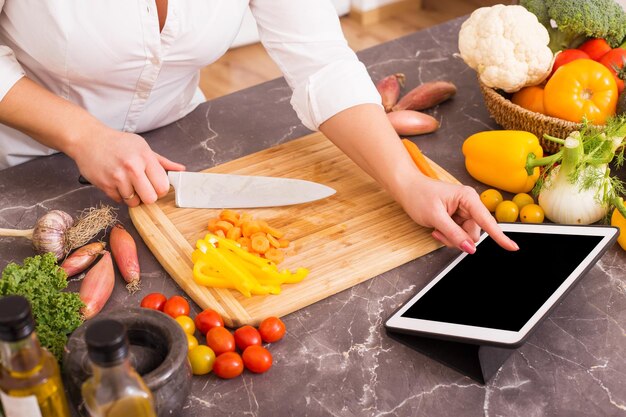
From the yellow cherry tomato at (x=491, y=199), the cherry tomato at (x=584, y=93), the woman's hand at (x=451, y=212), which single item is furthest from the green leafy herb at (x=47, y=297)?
the cherry tomato at (x=584, y=93)

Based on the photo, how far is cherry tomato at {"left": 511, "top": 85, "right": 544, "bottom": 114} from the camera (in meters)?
1.56

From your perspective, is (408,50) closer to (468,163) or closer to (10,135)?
(468,163)

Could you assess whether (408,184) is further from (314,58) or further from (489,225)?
(314,58)

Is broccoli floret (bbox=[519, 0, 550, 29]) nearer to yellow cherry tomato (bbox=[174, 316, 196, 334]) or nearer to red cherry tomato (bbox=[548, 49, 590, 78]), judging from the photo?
red cherry tomato (bbox=[548, 49, 590, 78])

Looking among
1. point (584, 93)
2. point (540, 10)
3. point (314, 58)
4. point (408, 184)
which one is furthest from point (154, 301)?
point (540, 10)

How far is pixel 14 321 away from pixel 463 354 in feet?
2.17

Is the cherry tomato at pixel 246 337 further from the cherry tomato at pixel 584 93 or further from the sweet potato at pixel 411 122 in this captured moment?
the cherry tomato at pixel 584 93

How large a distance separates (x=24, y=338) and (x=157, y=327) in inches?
9.7

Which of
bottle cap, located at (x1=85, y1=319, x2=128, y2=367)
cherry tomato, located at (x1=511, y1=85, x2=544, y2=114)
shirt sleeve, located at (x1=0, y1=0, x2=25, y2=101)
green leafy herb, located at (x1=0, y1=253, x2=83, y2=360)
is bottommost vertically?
cherry tomato, located at (x1=511, y1=85, x2=544, y2=114)

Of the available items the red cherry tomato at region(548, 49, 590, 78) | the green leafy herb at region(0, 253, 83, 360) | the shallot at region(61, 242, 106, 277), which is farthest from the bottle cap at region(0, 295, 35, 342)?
the red cherry tomato at region(548, 49, 590, 78)

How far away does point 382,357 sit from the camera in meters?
1.13

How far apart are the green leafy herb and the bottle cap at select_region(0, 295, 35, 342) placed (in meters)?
0.31

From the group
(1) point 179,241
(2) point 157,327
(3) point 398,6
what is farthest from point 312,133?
(3) point 398,6

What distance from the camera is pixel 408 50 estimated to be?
198 centimetres
